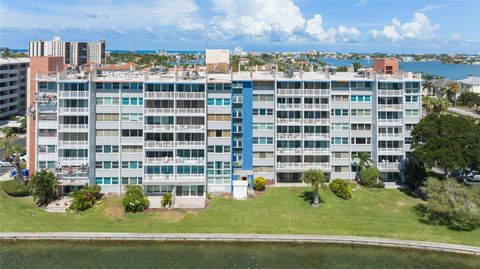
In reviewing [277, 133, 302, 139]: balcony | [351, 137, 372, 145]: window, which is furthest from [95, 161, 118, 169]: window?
[351, 137, 372, 145]: window

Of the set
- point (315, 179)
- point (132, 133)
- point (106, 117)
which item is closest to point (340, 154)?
point (315, 179)

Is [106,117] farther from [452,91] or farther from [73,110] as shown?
[452,91]

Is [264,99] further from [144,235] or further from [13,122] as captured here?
[13,122]

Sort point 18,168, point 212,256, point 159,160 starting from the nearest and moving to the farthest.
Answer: point 212,256, point 18,168, point 159,160

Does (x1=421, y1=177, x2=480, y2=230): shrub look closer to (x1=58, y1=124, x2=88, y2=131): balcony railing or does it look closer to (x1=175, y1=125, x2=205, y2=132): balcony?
(x1=175, y1=125, x2=205, y2=132): balcony

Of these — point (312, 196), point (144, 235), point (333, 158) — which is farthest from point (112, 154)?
point (333, 158)

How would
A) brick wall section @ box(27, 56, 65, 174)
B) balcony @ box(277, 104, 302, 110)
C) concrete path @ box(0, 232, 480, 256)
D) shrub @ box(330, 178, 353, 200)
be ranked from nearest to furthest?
1. concrete path @ box(0, 232, 480, 256)
2. shrub @ box(330, 178, 353, 200)
3. brick wall section @ box(27, 56, 65, 174)
4. balcony @ box(277, 104, 302, 110)

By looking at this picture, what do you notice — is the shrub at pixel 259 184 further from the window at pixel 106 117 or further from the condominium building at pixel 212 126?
the window at pixel 106 117
